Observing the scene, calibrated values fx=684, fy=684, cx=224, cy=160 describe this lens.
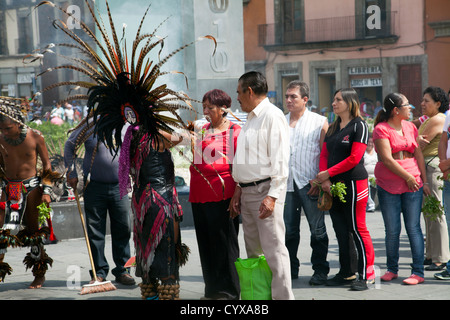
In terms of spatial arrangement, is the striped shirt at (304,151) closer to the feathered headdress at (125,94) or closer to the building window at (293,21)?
the feathered headdress at (125,94)

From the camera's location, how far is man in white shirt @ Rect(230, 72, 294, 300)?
5289mm

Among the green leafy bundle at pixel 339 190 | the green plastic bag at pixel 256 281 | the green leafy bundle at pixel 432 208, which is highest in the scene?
A: the green leafy bundle at pixel 339 190

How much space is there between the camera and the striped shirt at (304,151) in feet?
22.5

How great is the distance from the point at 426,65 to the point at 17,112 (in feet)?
99.2

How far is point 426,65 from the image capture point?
1340 inches

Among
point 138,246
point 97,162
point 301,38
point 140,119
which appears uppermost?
point 301,38

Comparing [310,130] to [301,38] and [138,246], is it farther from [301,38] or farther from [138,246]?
[301,38]

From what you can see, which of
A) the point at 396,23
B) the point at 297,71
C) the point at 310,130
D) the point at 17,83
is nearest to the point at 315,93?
the point at 297,71

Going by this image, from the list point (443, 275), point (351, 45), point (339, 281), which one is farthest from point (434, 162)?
point (351, 45)

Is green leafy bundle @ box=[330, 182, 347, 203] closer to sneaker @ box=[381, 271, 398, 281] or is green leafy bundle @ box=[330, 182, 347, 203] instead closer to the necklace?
sneaker @ box=[381, 271, 398, 281]

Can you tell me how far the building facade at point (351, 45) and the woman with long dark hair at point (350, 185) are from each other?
2772 cm

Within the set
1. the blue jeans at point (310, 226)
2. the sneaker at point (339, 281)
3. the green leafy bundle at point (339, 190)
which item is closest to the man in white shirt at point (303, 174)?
the blue jeans at point (310, 226)

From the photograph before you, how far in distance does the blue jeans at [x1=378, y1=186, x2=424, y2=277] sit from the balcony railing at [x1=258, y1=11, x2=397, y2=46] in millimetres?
29726

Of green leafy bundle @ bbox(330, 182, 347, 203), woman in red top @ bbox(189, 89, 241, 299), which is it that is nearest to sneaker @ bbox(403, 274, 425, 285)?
green leafy bundle @ bbox(330, 182, 347, 203)
